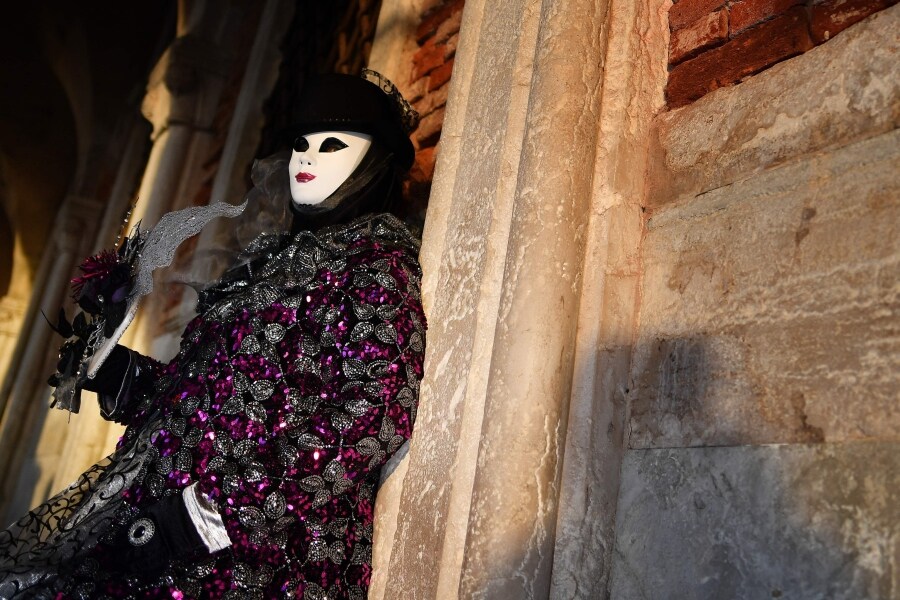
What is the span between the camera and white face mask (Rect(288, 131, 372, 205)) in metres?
2.36

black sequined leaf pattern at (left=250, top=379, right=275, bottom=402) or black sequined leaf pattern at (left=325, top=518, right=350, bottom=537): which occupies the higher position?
black sequined leaf pattern at (left=250, top=379, right=275, bottom=402)

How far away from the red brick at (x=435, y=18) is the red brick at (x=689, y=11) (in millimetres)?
1188

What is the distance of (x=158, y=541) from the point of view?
1707 mm

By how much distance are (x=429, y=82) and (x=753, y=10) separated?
1474 mm

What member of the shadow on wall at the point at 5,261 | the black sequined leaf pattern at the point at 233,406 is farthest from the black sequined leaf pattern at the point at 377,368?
the shadow on wall at the point at 5,261

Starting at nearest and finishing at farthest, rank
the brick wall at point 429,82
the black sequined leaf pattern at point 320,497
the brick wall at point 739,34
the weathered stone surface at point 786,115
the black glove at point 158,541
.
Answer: the weathered stone surface at point 786,115 < the brick wall at point 739,34 < the black glove at point 158,541 < the black sequined leaf pattern at point 320,497 < the brick wall at point 429,82

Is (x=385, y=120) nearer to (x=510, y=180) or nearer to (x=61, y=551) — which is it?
(x=510, y=180)

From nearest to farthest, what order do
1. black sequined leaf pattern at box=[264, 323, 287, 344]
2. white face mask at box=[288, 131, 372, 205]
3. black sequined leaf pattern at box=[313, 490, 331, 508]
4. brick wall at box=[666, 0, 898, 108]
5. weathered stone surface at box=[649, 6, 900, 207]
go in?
weathered stone surface at box=[649, 6, 900, 207], brick wall at box=[666, 0, 898, 108], black sequined leaf pattern at box=[313, 490, 331, 508], black sequined leaf pattern at box=[264, 323, 287, 344], white face mask at box=[288, 131, 372, 205]

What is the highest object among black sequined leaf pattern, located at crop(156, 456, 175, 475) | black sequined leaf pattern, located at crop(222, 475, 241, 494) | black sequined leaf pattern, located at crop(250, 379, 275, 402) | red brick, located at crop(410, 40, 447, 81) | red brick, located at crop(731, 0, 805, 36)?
red brick, located at crop(410, 40, 447, 81)

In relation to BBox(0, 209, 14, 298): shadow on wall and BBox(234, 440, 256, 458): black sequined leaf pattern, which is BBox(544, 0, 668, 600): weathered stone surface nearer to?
BBox(234, 440, 256, 458): black sequined leaf pattern

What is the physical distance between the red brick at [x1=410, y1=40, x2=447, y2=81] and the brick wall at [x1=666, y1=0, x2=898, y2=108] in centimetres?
119

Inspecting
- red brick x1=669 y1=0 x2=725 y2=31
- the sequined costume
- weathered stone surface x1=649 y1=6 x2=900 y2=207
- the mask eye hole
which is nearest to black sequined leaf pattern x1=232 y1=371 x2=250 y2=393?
the sequined costume

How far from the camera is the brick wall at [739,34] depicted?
1.47 metres

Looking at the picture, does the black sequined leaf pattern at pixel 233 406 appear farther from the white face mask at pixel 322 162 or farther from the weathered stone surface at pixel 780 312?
the weathered stone surface at pixel 780 312
